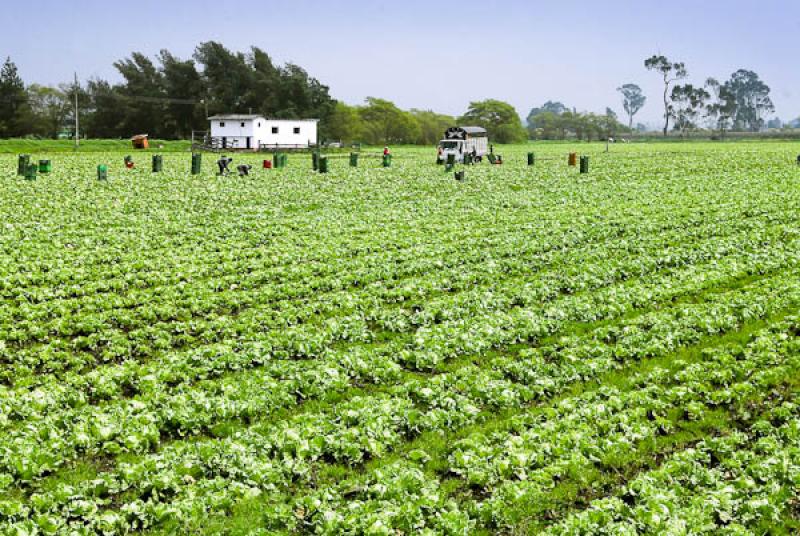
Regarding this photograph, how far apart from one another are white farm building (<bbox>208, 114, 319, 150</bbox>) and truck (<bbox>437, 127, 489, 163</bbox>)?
32258 millimetres

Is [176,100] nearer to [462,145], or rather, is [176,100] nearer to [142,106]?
[142,106]

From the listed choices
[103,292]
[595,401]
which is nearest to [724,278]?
[595,401]

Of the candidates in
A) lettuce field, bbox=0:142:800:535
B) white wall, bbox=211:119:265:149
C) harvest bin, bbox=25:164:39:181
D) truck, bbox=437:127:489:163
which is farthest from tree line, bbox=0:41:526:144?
lettuce field, bbox=0:142:800:535

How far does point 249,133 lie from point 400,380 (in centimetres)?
9053

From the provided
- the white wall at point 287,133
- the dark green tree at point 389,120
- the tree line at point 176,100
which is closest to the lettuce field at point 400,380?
the white wall at point 287,133

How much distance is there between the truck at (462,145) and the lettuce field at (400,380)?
37478 mm

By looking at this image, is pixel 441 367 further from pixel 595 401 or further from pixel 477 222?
pixel 477 222

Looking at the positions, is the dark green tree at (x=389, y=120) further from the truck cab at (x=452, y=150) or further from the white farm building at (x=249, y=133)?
the truck cab at (x=452, y=150)

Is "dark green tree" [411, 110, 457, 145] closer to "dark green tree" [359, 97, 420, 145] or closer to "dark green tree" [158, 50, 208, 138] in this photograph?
"dark green tree" [359, 97, 420, 145]

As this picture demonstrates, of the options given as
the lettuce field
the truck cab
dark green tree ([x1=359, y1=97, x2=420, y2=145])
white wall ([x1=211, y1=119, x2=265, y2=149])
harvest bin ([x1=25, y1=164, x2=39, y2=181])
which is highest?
dark green tree ([x1=359, y1=97, x2=420, y2=145])

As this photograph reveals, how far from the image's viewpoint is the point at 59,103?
13212cm

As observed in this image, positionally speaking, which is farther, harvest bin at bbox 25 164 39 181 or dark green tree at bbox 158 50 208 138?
dark green tree at bbox 158 50 208 138

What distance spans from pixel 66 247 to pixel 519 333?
15.7 meters

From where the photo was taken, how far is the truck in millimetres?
A: 64019
